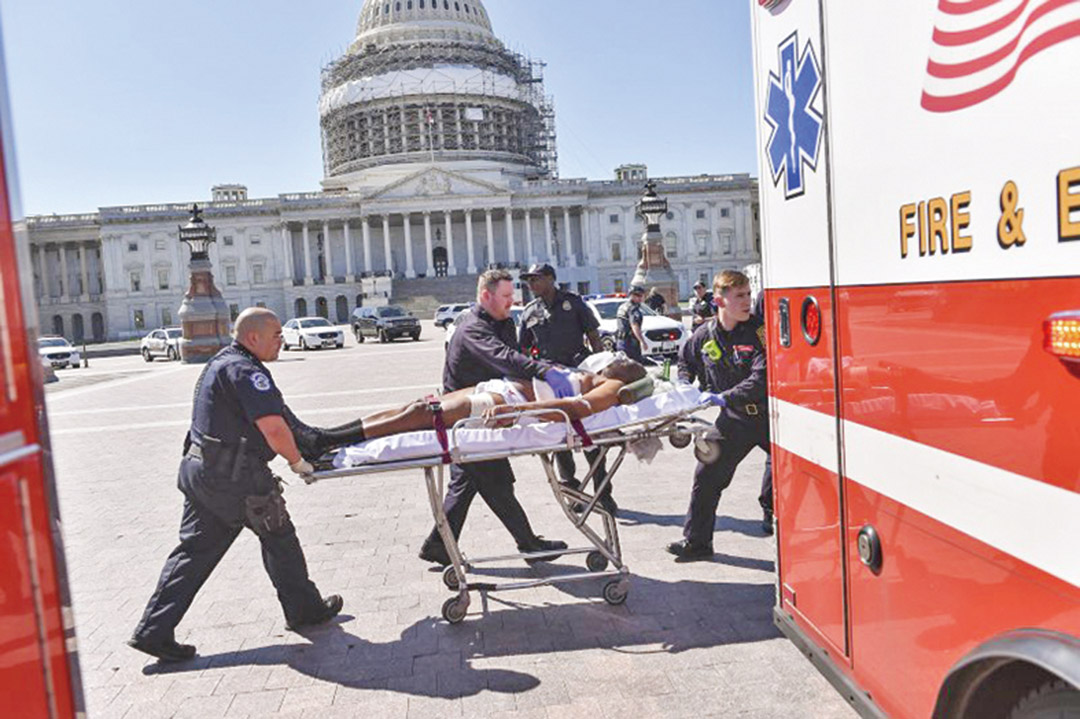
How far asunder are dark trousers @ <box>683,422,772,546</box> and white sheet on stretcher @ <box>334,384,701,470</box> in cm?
92

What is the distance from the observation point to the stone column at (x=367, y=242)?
91875mm

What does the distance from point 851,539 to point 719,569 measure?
300cm

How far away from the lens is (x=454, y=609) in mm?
5152

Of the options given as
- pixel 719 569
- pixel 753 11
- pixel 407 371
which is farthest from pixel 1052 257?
pixel 407 371

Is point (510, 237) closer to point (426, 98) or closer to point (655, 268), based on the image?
point (426, 98)

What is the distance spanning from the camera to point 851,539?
2951 millimetres

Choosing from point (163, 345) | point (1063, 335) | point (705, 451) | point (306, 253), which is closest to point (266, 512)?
point (705, 451)

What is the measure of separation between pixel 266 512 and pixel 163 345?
1450 inches

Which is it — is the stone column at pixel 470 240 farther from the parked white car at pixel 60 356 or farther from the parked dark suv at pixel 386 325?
the parked white car at pixel 60 356

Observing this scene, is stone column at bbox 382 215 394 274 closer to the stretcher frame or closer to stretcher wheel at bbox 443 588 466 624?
the stretcher frame

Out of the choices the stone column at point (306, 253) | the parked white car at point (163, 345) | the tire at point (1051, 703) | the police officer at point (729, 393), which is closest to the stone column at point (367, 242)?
the stone column at point (306, 253)

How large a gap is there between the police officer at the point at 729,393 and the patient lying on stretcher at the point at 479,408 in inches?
31.1

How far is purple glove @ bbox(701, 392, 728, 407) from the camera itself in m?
5.10

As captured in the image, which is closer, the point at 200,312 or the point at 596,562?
the point at 596,562
